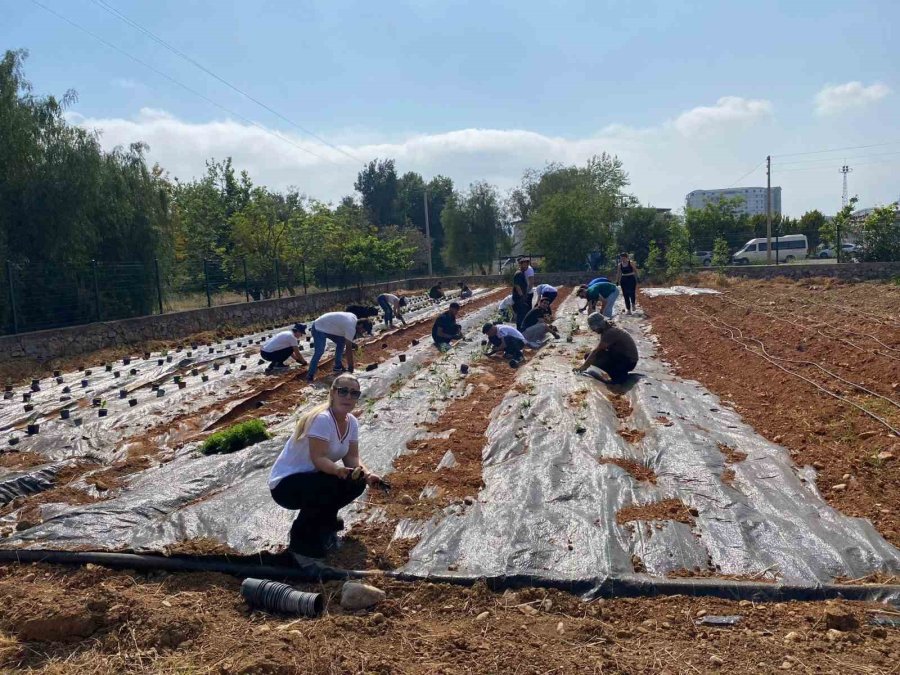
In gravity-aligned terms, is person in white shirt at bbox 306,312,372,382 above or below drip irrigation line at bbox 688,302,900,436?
above

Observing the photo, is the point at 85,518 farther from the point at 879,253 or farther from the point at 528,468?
the point at 879,253

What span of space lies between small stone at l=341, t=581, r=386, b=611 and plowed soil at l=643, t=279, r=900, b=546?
3.01m

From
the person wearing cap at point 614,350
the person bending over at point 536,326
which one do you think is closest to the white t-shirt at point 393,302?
the person bending over at point 536,326

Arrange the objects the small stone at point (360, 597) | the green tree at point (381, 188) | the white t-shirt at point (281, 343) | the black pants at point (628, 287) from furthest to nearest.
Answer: the green tree at point (381, 188) → the black pants at point (628, 287) → the white t-shirt at point (281, 343) → the small stone at point (360, 597)

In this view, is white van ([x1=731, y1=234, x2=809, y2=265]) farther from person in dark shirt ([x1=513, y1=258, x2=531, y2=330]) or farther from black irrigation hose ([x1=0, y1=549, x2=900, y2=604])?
black irrigation hose ([x1=0, y1=549, x2=900, y2=604])

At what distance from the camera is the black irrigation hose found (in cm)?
355

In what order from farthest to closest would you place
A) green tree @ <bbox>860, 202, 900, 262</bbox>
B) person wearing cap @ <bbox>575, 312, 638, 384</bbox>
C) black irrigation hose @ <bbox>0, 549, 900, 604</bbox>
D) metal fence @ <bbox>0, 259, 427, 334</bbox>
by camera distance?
1. green tree @ <bbox>860, 202, 900, 262</bbox>
2. metal fence @ <bbox>0, 259, 427, 334</bbox>
3. person wearing cap @ <bbox>575, 312, 638, 384</bbox>
4. black irrigation hose @ <bbox>0, 549, 900, 604</bbox>

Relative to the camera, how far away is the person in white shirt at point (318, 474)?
4180mm

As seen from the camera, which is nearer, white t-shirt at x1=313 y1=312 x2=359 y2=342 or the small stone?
the small stone

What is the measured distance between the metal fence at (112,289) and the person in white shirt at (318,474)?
38.1 ft

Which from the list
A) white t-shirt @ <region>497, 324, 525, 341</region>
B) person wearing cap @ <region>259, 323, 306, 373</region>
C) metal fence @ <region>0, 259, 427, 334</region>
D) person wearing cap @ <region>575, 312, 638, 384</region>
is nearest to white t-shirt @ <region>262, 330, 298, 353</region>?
person wearing cap @ <region>259, 323, 306, 373</region>

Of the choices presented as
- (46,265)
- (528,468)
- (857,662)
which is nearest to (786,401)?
(528,468)

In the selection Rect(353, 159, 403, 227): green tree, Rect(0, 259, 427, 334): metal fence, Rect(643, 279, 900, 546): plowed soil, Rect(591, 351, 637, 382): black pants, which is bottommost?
Rect(643, 279, 900, 546): plowed soil

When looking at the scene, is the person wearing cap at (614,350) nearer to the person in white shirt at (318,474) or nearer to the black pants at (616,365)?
the black pants at (616,365)
